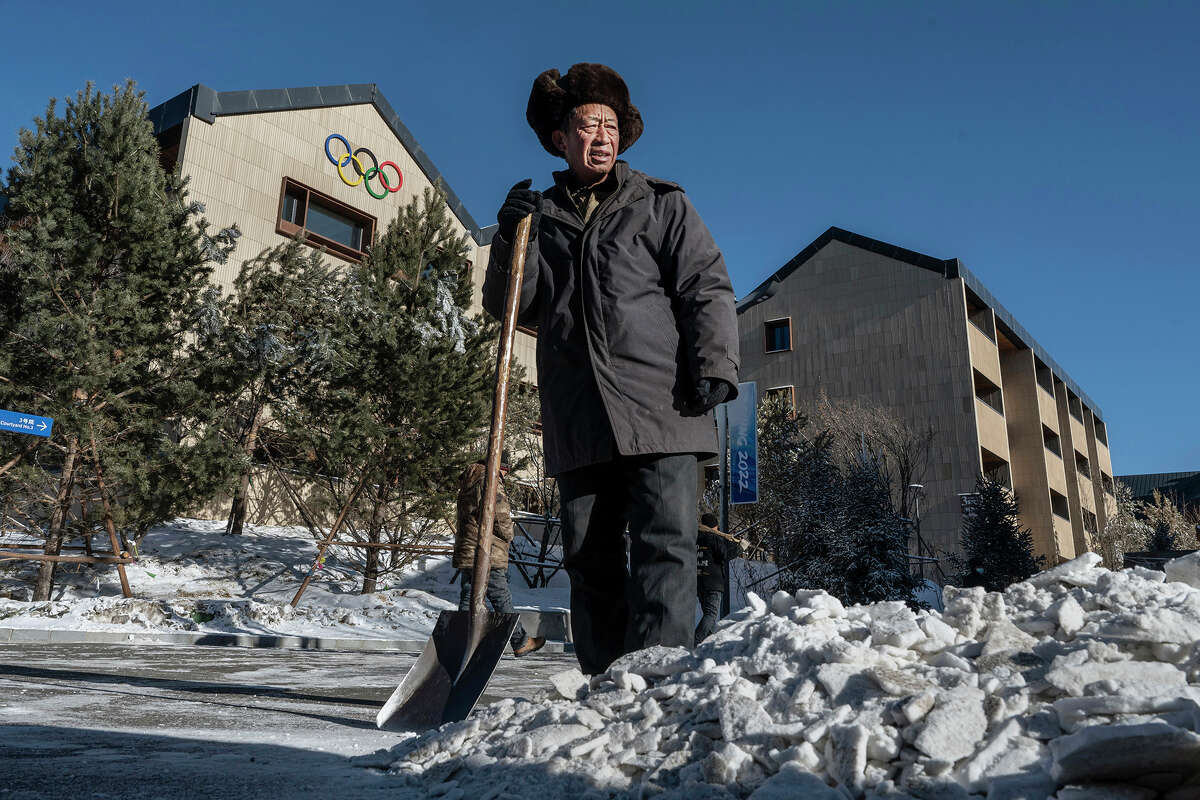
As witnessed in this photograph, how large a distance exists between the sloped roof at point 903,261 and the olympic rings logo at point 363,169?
51.1 feet

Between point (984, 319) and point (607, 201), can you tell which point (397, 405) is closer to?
point (607, 201)

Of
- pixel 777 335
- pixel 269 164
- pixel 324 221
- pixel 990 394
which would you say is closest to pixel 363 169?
pixel 324 221

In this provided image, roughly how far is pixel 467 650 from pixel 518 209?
1.56 metres

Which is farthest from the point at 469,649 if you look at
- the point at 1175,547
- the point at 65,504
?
the point at 1175,547

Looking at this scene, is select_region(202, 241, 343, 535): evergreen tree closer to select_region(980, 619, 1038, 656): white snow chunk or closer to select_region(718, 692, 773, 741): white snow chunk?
select_region(718, 692, 773, 741): white snow chunk

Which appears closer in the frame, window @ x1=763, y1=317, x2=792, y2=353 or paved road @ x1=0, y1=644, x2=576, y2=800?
paved road @ x1=0, y1=644, x2=576, y2=800

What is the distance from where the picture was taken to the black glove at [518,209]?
304 cm

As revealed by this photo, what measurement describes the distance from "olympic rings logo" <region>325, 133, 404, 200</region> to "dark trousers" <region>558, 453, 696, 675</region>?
704 inches

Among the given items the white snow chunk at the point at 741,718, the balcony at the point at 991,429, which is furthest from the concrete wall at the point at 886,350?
the white snow chunk at the point at 741,718

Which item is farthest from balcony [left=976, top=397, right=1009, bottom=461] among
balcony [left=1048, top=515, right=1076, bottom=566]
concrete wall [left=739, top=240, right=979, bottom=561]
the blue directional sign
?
the blue directional sign

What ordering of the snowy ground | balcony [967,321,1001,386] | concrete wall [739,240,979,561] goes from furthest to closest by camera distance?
balcony [967,321,1001,386], concrete wall [739,240,979,561], the snowy ground

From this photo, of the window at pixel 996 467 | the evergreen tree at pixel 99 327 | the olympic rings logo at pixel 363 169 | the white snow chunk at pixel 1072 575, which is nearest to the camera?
the white snow chunk at pixel 1072 575

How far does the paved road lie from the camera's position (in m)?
1.80

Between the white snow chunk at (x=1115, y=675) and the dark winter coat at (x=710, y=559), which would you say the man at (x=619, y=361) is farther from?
the dark winter coat at (x=710, y=559)
